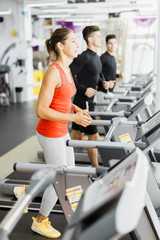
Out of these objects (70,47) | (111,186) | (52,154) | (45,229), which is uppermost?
(70,47)

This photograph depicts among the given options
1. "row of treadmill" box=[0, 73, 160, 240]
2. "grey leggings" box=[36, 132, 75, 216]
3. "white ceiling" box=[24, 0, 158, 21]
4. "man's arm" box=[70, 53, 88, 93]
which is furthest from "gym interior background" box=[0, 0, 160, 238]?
"row of treadmill" box=[0, 73, 160, 240]

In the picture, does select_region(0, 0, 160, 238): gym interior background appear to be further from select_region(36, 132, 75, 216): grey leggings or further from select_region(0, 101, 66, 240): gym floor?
select_region(36, 132, 75, 216): grey leggings

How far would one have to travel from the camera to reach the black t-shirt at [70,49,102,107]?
12.2 feet

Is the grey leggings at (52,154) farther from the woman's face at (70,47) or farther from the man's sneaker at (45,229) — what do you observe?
the woman's face at (70,47)

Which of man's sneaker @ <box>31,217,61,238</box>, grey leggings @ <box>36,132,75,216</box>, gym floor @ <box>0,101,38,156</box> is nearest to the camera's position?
grey leggings @ <box>36,132,75,216</box>

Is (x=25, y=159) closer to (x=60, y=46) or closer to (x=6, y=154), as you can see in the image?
(x=6, y=154)

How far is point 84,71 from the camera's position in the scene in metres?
3.82

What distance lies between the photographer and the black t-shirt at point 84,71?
372 cm

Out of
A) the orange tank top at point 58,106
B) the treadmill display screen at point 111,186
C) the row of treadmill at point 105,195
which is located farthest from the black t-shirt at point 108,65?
the treadmill display screen at point 111,186

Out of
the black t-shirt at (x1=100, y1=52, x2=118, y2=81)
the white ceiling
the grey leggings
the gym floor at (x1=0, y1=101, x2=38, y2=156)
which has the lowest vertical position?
the gym floor at (x1=0, y1=101, x2=38, y2=156)

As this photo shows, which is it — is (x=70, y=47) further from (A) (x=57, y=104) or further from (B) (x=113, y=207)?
(B) (x=113, y=207)

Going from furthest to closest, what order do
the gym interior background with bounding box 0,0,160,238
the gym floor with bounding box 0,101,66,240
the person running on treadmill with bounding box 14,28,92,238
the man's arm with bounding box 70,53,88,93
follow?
the gym interior background with bounding box 0,0,160,238
the man's arm with bounding box 70,53,88,93
the gym floor with bounding box 0,101,66,240
the person running on treadmill with bounding box 14,28,92,238

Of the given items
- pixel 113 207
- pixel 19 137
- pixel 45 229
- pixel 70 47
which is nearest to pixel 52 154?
pixel 45 229

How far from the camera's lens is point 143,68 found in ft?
35.5
